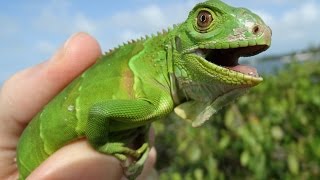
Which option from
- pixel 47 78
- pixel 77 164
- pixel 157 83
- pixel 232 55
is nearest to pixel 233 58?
pixel 232 55

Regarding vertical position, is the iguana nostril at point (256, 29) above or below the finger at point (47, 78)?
above

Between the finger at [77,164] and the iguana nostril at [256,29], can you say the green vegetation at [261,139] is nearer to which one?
the finger at [77,164]

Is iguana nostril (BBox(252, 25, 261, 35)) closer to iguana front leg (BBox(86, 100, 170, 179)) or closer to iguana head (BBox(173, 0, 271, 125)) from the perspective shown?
iguana head (BBox(173, 0, 271, 125))

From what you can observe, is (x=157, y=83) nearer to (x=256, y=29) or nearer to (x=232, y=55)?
(x=232, y=55)

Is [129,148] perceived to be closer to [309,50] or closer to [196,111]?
[196,111]

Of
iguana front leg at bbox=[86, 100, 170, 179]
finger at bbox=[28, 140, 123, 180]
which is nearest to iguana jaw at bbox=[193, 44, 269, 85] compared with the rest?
iguana front leg at bbox=[86, 100, 170, 179]

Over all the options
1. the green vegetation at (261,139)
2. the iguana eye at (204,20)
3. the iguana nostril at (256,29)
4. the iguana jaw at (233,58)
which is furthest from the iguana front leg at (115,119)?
the green vegetation at (261,139)

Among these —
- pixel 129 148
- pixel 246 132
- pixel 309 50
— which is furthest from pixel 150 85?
pixel 309 50

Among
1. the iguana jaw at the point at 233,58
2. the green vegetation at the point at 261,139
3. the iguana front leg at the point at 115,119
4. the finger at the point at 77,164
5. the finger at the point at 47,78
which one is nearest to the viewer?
the iguana jaw at the point at 233,58

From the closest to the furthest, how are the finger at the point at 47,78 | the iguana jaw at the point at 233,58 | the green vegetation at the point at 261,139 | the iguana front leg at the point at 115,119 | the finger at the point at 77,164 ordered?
the iguana jaw at the point at 233,58 → the iguana front leg at the point at 115,119 → the finger at the point at 77,164 → the finger at the point at 47,78 → the green vegetation at the point at 261,139
